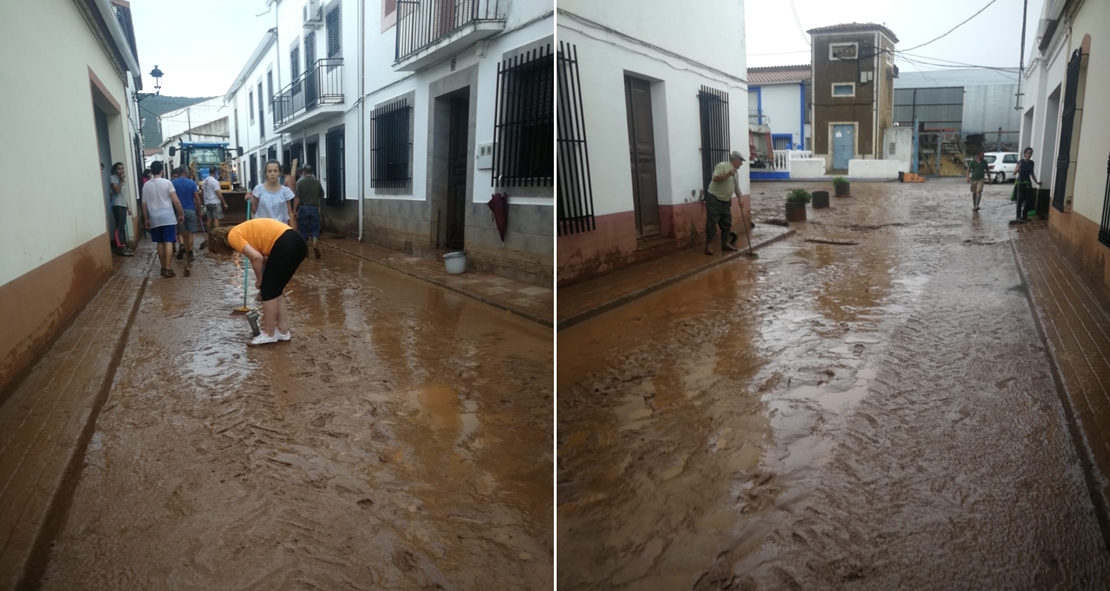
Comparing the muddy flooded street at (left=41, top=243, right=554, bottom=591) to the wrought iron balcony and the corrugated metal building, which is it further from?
the corrugated metal building

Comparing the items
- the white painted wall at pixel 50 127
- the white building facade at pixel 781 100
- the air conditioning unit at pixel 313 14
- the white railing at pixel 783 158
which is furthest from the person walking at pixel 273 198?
the white railing at pixel 783 158

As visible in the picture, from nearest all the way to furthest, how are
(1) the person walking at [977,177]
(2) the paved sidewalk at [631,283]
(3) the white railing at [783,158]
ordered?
(2) the paved sidewalk at [631,283], (1) the person walking at [977,177], (3) the white railing at [783,158]

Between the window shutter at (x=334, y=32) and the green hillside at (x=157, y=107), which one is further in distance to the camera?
the window shutter at (x=334, y=32)

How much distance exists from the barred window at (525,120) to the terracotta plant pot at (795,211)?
7264mm

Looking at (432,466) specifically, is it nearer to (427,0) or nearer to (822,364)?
(427,0)

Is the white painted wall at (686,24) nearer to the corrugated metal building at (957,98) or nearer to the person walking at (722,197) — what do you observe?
the corrugated metal building at (957,98)

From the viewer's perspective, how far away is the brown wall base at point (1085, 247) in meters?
3.98

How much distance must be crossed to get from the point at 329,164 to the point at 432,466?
143cm

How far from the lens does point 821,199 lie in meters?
9.77

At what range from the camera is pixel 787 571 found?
60.4 inches

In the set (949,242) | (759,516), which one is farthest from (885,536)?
(949,242)

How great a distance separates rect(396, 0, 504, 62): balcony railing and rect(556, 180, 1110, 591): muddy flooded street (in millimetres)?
1182

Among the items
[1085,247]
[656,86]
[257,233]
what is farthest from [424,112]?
[1085,247]

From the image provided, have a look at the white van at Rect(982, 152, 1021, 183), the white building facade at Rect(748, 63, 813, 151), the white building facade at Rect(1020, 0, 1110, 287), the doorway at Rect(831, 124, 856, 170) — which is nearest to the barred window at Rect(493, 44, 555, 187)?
the white building facade at Rect(748, 63, 813, 151)
